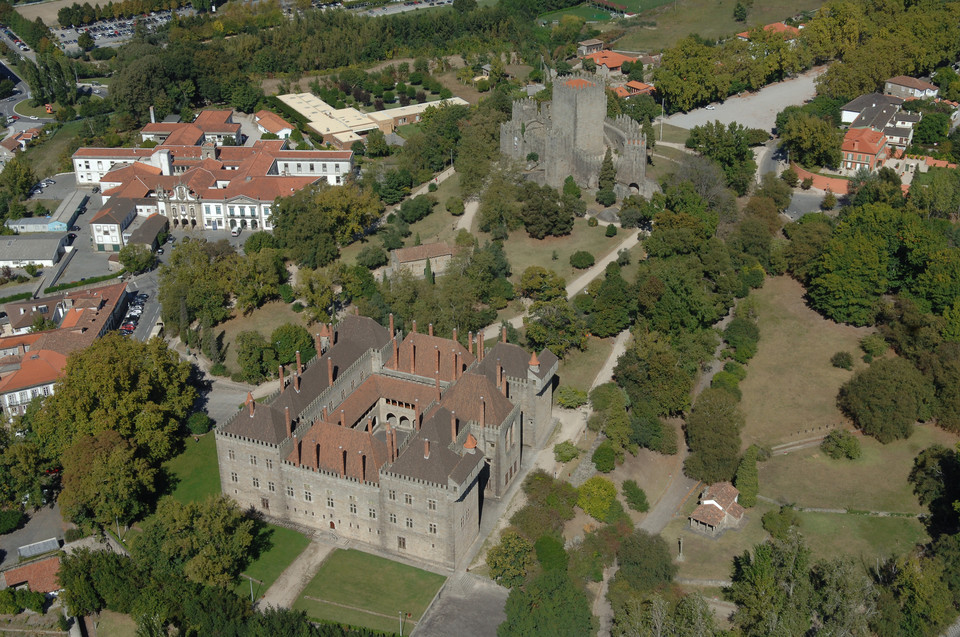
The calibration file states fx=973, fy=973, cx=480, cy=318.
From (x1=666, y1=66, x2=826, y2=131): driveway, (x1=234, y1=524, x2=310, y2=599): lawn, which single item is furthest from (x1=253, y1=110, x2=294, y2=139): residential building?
(x1=234, y1=524, x2=310, y2=599): lawn

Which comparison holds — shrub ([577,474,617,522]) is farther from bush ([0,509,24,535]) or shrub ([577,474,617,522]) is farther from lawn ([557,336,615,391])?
bush ([0,509,24,535])

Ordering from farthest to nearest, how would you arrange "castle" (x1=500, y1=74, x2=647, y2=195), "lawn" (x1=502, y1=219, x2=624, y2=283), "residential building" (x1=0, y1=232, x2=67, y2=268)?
"castle" (x1=500, y1=74, x2=647, y2=195), "residential building" (x1=0, y1=232, x2=67, y2=268), "lawn" (x1=502, y1=219, x2=624, y2=283)

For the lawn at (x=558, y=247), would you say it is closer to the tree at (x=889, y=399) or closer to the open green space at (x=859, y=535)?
the tree at (x=889, y=399)

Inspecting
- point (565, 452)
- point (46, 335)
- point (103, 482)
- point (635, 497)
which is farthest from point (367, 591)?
point (46, 335)

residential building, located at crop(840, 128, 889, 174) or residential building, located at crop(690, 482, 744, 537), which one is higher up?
residential building, located at crop(840, 128, 889, 174)

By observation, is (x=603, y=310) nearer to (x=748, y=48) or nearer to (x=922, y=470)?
(x=922, y=470)

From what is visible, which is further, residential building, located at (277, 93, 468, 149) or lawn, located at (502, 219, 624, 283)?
residential building, located at (277, 93, 468, 149)

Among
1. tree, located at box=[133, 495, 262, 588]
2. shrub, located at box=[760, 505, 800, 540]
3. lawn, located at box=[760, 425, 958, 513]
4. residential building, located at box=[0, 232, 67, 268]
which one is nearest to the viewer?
tree, located at box=[133, 495, 262, 588]

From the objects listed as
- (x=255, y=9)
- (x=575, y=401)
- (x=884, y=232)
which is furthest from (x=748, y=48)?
(x=255, y=9)
